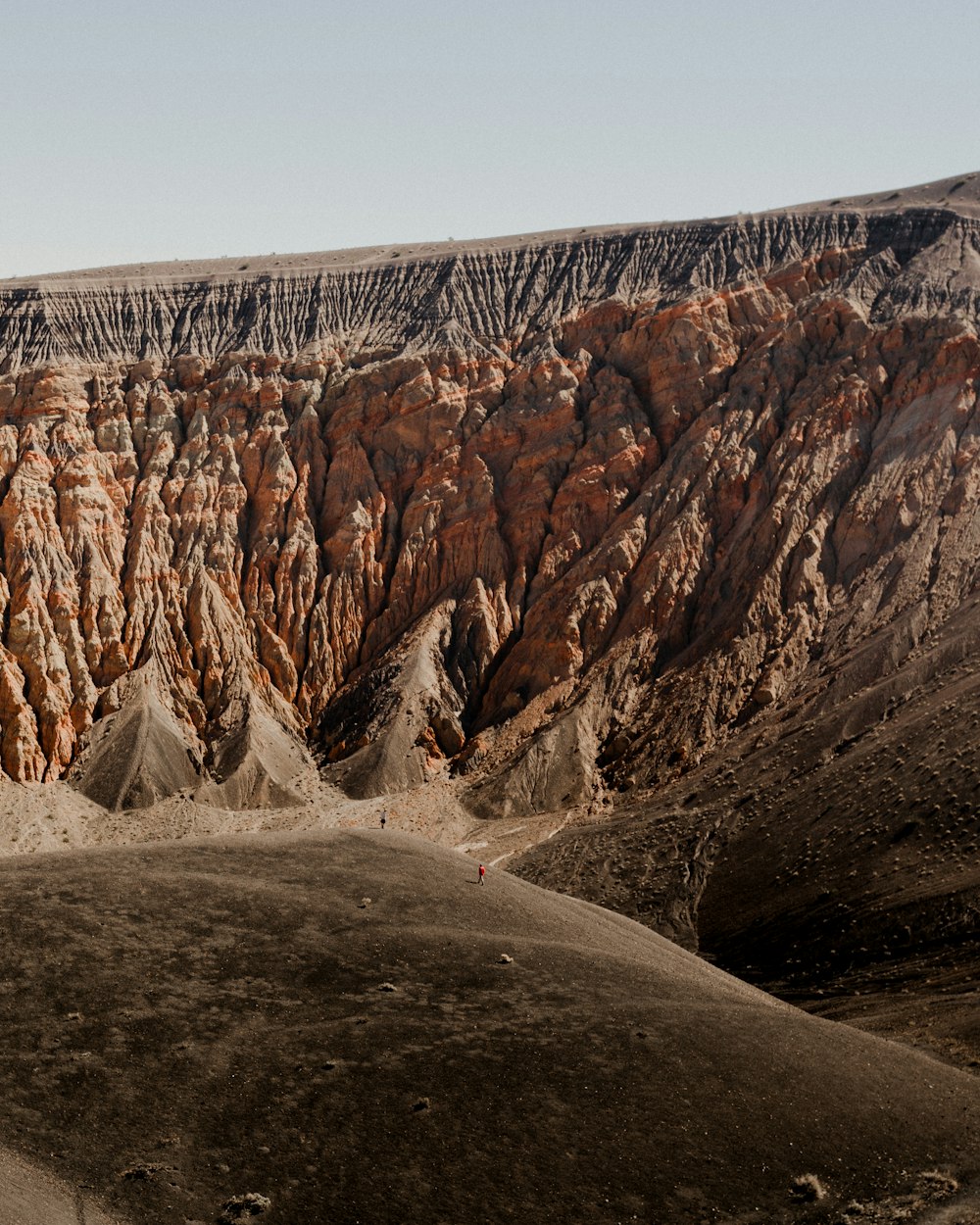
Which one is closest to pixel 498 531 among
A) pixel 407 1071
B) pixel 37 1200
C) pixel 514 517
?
pixel 514 517

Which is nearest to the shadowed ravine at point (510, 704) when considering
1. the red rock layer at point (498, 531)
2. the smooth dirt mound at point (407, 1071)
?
the smooth dirt mound at point (407, 1071)

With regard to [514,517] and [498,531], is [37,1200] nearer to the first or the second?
[498,531]

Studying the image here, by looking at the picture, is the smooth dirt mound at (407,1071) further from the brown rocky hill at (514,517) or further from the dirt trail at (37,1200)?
the brown rocky hill at (514,517)

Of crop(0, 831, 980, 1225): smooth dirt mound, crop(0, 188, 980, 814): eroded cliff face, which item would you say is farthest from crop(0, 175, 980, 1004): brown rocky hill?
crop(0, 831, 980, 1225): smooth dirt mound

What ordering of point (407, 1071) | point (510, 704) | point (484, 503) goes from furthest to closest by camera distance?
point (484, 503)
point (510, 704)
point (407, 1071)

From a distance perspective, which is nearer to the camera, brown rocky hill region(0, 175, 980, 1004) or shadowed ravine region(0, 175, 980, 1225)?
shadowed ravine region(0, 175, 980, 1225)

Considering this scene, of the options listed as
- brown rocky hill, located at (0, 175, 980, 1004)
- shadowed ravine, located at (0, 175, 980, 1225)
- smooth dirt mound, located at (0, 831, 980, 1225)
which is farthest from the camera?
brown rocky hill, located at (0, 175, 980, 1004)

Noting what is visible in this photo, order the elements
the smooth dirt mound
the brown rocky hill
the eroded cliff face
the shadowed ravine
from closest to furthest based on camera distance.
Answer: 1. the smooth dirt mound
2. the shadowed ravine
3. the brown rocky hill
4. the eroded cliff face

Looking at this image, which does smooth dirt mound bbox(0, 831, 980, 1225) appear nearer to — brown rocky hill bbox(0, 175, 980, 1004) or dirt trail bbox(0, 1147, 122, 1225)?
dirt trail bbox(0, 1147, 122, 1225)
